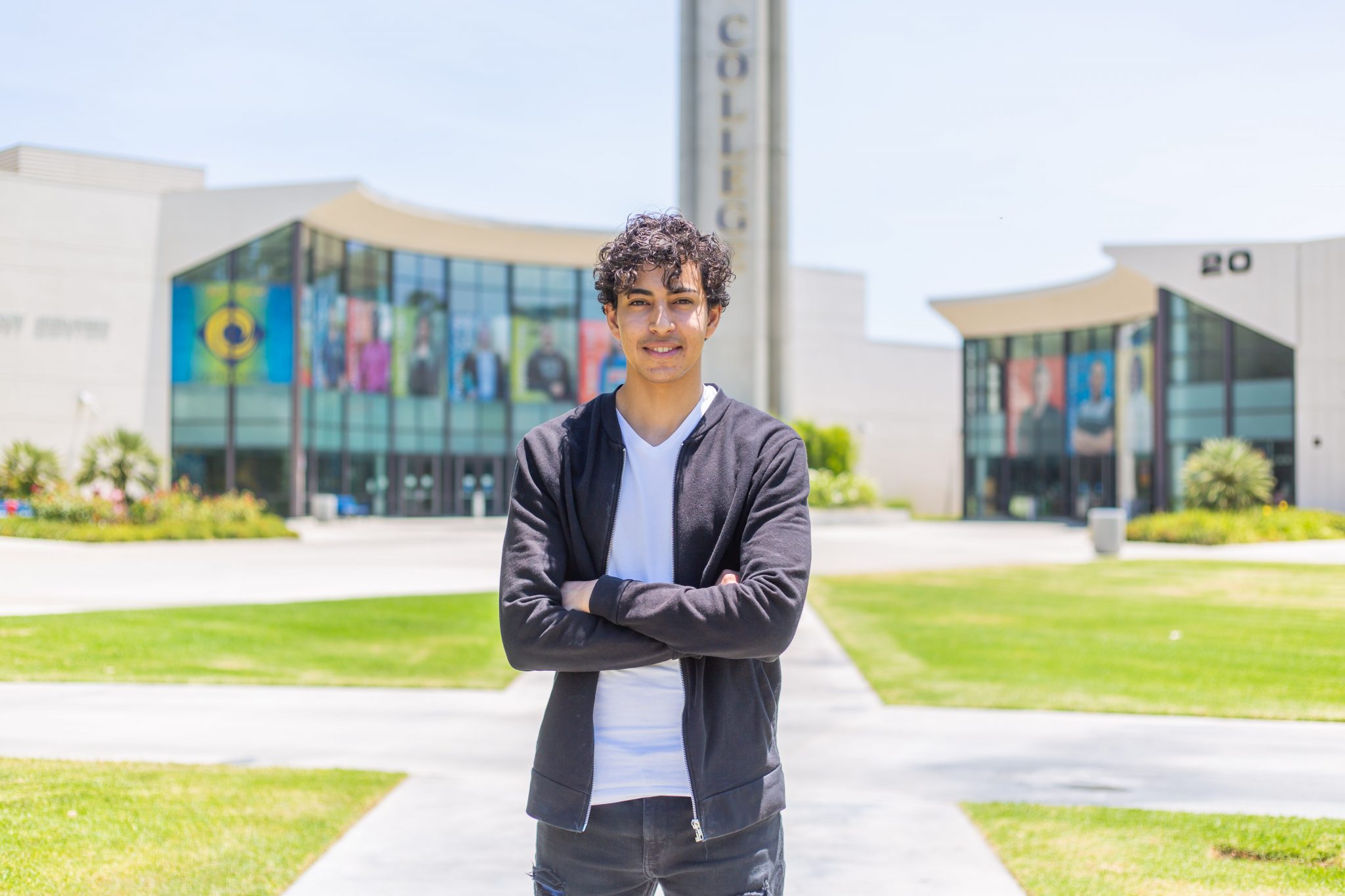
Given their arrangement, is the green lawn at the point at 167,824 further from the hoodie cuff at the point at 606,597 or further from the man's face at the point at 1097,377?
the man's face at the point at 1097,377

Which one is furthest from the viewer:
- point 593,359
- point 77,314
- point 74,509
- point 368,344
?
point 593,359

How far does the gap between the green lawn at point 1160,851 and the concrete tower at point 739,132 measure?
97.4ft

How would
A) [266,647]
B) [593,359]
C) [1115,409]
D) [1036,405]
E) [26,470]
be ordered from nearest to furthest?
[266,647], [26,470], [1115,409], [593,359], [1036,405]

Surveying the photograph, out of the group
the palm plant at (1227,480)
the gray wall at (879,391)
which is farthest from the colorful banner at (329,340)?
the palm plant at (1227,480)

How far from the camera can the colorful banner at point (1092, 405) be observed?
1977 inches

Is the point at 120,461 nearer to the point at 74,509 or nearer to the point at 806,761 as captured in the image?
the point at 74,509

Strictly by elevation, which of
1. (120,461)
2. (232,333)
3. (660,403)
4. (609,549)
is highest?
(232,333)

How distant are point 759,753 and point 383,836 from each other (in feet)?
10.8

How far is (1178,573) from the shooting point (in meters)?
20.5

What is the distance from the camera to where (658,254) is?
2.58 metres

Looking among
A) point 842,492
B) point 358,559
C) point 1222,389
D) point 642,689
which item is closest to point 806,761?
point 642,689

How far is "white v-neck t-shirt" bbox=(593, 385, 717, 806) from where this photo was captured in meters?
2.51

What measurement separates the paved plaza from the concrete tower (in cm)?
2607

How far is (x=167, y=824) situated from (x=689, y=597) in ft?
13.1
